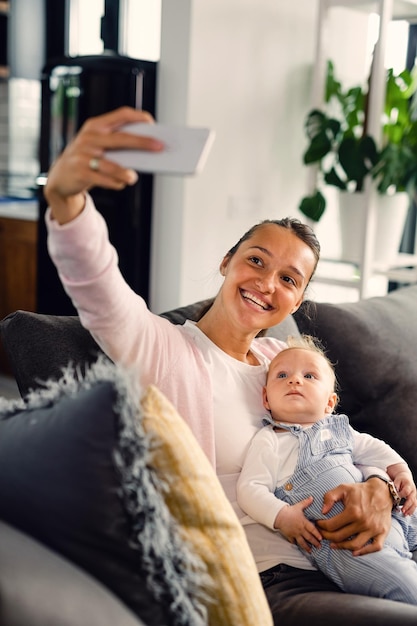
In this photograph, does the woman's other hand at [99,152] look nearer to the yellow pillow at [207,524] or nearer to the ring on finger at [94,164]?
the ring on finger at [94,164]

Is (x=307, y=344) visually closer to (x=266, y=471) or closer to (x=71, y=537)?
(x=266, y=471)

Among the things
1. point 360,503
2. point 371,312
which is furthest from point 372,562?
point 371,312

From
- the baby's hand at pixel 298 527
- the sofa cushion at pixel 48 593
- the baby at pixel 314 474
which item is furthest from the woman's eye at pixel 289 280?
the sofa cushion at pixel 48 593

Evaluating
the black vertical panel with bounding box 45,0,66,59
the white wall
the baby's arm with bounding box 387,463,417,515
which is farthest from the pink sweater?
the black vertical panel with bounding box 45,0,66,59

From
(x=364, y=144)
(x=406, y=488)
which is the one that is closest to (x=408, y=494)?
(x=406, y=488)

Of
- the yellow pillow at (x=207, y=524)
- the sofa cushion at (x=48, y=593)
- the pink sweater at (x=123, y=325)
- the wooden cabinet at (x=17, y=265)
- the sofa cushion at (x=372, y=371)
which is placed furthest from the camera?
the wooden cabinet at (x=17, y=265)

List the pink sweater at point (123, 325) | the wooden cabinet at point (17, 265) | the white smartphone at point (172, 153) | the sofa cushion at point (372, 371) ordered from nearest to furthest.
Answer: the white smartphone at point (172, 153), the pink sweater at point (123, 325), the sofa cushion at point (372, 371), the wooden cabinet at point (17, 265)

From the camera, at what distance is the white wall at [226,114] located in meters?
3.98

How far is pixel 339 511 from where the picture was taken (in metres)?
1.61

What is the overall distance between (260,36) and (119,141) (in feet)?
10.5

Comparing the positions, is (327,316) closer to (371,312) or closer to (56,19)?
(371,312)

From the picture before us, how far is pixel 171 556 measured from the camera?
116 cm

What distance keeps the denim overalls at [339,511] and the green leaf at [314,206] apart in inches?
94.2

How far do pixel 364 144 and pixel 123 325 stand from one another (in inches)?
103
